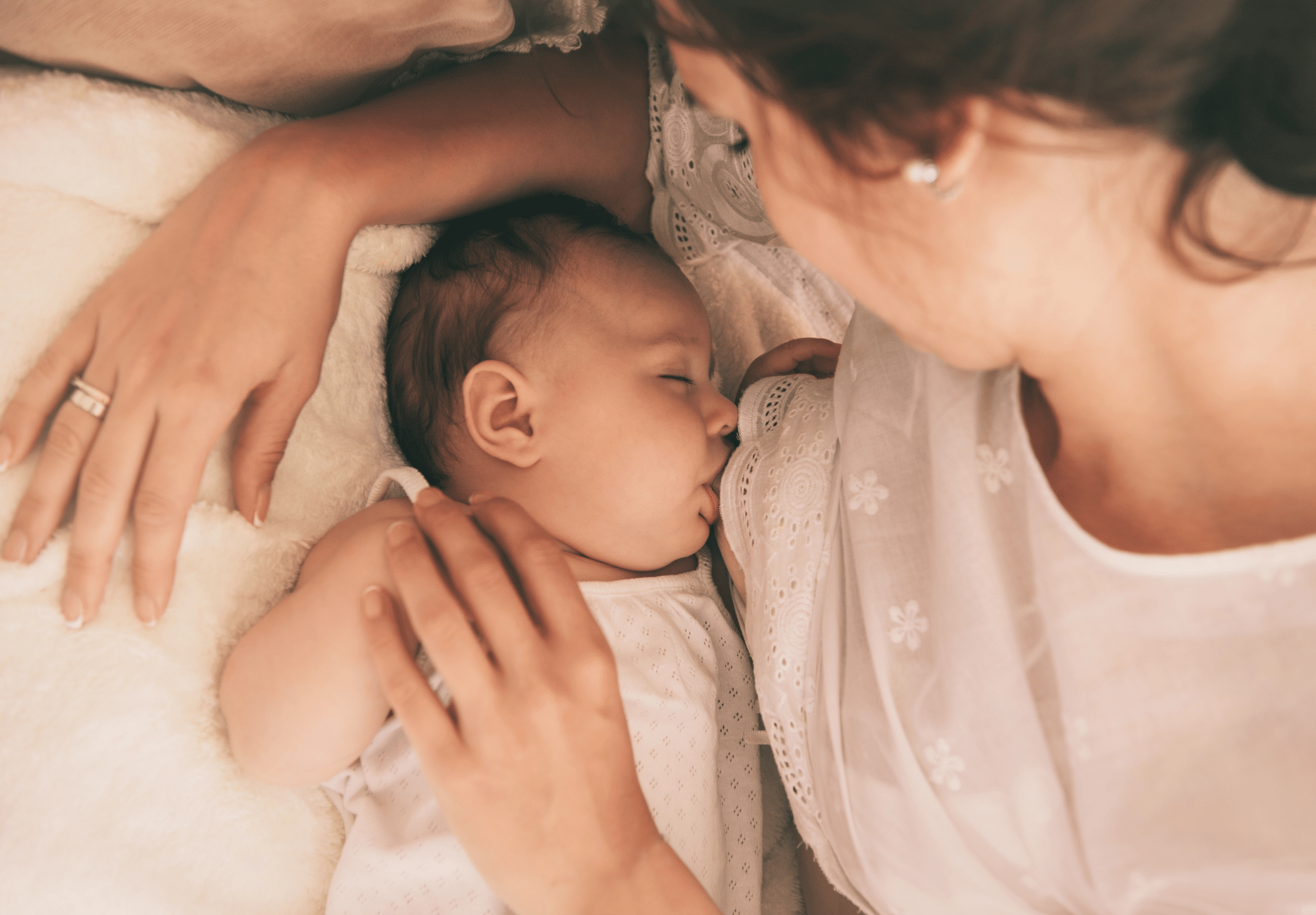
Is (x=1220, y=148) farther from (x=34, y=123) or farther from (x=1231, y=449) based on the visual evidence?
(x=34, y=123)

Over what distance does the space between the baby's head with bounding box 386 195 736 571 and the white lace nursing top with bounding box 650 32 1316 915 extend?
0.35 feet

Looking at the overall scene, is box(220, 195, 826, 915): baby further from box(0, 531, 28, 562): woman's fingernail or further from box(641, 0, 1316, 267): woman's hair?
box(641, 0, 1316, 267): woman's hair

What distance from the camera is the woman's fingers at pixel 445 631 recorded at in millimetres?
764

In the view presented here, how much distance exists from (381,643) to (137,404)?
0.37 metres

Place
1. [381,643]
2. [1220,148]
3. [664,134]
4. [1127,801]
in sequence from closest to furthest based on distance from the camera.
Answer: [1220,148] → [1127,801] → [381,643] → [664,134]

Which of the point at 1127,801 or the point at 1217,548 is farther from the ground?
the point at 1217,548

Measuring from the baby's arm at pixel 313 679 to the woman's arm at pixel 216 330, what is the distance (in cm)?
13

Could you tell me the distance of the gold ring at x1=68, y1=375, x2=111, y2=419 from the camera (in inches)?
34.5

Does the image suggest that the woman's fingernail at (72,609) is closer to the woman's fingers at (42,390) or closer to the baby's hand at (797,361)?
the woman's fingers at (42,390)

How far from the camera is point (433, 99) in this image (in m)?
1.12

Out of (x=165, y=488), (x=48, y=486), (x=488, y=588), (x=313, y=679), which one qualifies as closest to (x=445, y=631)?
(x=488, y=588)

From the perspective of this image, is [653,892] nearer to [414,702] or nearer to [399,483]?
[414,702]

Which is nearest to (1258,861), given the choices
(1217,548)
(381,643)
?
(1217,548)

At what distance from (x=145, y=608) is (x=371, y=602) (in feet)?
0.92
